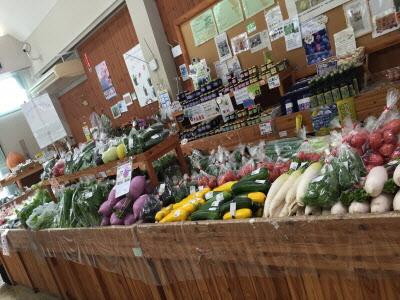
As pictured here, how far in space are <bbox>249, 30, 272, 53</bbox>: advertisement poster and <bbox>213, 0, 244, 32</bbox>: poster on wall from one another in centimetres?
23

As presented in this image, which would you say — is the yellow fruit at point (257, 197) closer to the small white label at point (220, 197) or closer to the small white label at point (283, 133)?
the small white label at point (220, 197)

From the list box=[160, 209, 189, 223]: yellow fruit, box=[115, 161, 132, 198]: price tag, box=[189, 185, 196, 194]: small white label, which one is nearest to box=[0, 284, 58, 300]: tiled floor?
box=[115, 161, 132, 198]: price tag

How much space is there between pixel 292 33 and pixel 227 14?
772mm

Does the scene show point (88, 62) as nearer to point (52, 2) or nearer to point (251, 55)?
point (52, 2)

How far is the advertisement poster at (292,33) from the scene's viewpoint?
327 cm

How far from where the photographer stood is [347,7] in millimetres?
2955

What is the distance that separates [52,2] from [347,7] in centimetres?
463

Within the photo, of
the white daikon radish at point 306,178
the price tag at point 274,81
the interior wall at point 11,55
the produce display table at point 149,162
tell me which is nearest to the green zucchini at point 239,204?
the white daikon radish at point 306,178

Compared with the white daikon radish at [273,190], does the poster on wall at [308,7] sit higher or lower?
higher

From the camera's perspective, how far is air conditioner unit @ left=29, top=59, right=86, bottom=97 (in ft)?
18.7

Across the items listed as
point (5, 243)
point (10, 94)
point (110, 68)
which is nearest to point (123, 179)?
point (5, 243)

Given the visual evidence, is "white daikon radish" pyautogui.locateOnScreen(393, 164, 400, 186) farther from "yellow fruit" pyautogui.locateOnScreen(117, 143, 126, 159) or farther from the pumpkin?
the pumpkin

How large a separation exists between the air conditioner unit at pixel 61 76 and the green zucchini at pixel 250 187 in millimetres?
4724

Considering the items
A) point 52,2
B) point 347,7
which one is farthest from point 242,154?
point 52,2
